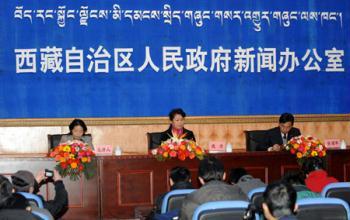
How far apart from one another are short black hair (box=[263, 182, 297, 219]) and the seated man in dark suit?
4.19 m

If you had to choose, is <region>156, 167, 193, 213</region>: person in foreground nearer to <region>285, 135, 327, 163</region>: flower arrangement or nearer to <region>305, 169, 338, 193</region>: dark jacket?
<region>305, 169, 338, 193</region>: dark jacket

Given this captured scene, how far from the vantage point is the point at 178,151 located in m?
5.98

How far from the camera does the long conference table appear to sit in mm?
5926

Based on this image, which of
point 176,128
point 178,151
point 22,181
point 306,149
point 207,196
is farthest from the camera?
point 176,128

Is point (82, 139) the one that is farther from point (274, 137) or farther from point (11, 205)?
point (11, 205)

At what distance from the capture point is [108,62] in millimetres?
8195

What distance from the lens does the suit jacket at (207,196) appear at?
11.2ft

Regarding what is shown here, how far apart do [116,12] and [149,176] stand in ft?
9.34

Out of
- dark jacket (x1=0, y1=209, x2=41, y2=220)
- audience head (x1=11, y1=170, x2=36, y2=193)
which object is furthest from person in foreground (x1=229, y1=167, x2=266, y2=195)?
dark jacket (x1=0, y1=209, x2=41, y2=220)

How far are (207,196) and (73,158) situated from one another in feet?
8.19

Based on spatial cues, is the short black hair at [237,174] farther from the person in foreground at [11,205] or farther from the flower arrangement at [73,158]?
the person in foreground at [11,205]

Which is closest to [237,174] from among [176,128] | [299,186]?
[299,186]

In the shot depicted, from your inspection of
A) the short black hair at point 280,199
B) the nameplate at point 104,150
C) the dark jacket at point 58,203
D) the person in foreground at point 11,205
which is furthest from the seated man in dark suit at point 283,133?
the short black hair at point 280,199

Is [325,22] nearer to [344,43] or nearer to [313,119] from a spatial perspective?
[344,43]
